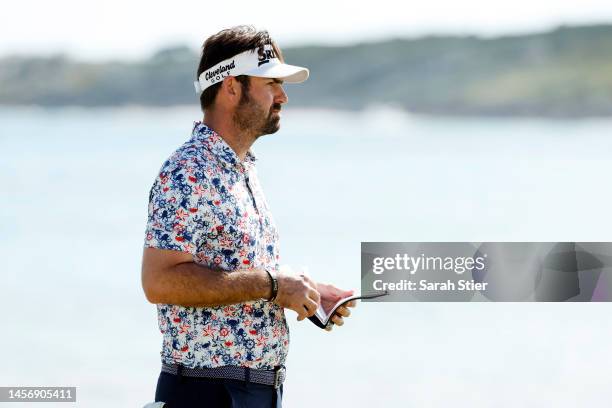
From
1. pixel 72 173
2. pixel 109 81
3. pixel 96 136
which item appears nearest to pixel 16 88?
pixel 109 81

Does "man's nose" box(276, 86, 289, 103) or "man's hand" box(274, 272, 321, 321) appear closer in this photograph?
"man's hand" box(274, 272, 321, 321)

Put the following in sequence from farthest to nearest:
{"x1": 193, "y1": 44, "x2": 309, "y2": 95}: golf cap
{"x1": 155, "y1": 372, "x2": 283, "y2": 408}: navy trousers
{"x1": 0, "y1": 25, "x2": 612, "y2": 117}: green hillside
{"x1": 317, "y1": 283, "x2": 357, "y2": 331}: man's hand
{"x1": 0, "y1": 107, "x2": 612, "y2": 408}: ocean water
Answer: {"x1": 0, "y1": 25, "x2": 612, "y2": 117}: green hillside
{"x1": 0, "y1": 107, "x2": 612, "y2": 408}: ocean water
{"x1": 317, "y1": 283, "x2": 357, "y2": 331}: man's hand
{"x1": 193, "y1": 44, "x2": 309, "y2": 95}: golf cap
{"x1": 155, "y1": 372, "x2": 283, "y2": 408}: navy trousers

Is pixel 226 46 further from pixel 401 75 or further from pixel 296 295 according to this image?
pixel 401 75

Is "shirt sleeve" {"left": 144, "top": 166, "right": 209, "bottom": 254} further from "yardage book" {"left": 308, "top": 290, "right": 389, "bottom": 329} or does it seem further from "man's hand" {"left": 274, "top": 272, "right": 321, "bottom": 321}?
"yardage book" {"left": 308, "top": 290, "right": 389, "bottom": 329}

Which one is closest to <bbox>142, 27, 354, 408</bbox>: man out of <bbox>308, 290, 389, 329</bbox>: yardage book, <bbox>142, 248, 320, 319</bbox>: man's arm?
<bbox>142, 248, 320, 319</bbox>: man's arm

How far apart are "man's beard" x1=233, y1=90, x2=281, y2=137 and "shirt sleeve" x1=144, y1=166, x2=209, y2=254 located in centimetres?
28

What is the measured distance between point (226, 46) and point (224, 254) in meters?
0.54

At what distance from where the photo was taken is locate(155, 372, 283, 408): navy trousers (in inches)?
116

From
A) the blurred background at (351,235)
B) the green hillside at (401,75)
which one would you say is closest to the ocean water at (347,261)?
the blurred background at (351,235)

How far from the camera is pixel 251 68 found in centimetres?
310

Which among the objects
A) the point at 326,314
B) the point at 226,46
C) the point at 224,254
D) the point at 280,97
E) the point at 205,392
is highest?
the point at 226,46

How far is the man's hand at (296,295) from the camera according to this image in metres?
2.96

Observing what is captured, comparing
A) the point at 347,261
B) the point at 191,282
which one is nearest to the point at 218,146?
the point at 191,282

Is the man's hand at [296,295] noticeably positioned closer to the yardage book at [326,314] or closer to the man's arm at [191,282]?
the man's arm at [191,282]
